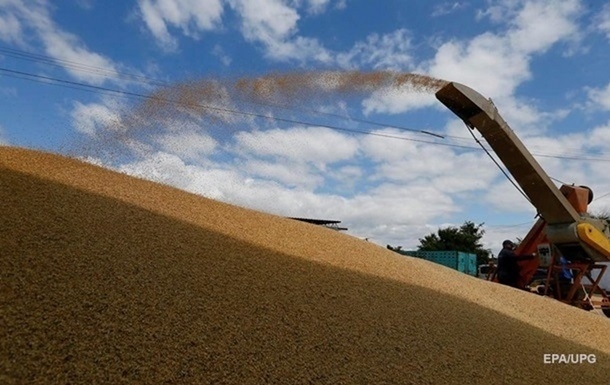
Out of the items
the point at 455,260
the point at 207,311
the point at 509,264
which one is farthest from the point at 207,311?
the point at 455,260

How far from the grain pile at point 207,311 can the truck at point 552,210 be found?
182cm

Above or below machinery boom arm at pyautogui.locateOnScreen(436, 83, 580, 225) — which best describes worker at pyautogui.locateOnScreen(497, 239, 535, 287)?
below

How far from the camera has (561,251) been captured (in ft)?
21.1

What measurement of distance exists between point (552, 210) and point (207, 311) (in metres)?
5.52

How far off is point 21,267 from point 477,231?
30.9 m

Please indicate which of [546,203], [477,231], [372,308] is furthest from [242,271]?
[477,231]

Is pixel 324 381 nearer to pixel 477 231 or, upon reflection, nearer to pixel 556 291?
A: pixel 556 291

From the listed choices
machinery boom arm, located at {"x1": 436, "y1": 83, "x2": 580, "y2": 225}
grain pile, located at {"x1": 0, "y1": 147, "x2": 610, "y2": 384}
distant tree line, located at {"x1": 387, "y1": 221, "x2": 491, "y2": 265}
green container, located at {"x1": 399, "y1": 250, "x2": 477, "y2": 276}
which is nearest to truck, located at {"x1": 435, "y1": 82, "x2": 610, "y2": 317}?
machinery boom arm, located at {"x1": 436, "y1": 83, "x2": 580, "y2": 225}

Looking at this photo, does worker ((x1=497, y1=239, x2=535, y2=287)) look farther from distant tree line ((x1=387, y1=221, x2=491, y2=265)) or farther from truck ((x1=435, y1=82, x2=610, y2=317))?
distant tree line ((x1=387, y1=221, x2=491, y2=265))

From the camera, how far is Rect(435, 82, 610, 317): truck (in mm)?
6180

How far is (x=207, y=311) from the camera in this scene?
8.29ft

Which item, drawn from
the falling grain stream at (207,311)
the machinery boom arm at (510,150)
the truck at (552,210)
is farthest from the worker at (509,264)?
the falling grain stream at (207,311)

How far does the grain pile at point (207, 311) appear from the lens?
2.02 m

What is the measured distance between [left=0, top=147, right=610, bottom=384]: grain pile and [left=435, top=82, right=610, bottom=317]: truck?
1.82 m
